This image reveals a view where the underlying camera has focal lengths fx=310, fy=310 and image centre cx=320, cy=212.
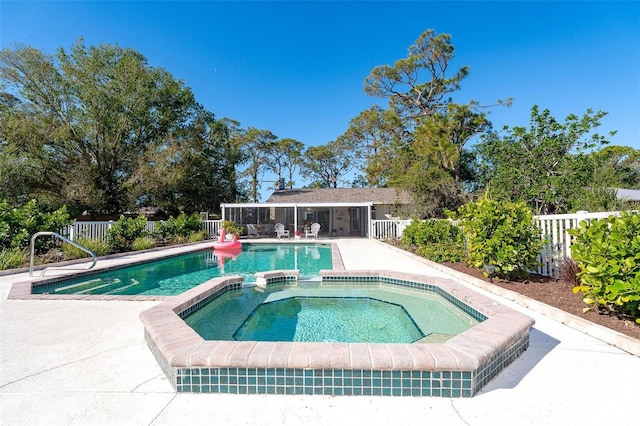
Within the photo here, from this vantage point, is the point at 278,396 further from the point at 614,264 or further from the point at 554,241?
the point at 554,241

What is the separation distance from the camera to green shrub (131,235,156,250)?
37.7 feet

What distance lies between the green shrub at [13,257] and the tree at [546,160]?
14515 millimetres

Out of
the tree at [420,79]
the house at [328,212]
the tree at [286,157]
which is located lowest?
the house at [328,212]

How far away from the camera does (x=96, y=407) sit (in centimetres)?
206

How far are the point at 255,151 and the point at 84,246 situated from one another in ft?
78.6

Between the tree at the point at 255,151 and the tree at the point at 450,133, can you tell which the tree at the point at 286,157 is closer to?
the tree at the point at 255,151

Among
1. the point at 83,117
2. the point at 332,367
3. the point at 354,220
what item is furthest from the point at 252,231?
the point at 332,367

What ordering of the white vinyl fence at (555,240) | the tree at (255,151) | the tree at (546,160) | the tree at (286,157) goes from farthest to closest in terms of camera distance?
1. the tree at (286,157)
2. the tree at (255,151)
3. the tree at (546,160)
4. the white vinyl fence at (555,240)

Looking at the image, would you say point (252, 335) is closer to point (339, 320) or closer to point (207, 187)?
point (339, 320)

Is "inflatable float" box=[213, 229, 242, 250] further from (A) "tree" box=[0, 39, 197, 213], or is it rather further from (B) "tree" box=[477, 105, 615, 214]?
(B) "tree" box=[477, 105, 615, 214]

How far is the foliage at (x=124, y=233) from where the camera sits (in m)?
10.8

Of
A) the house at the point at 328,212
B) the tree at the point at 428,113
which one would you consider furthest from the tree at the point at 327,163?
the house at the point at 328,212

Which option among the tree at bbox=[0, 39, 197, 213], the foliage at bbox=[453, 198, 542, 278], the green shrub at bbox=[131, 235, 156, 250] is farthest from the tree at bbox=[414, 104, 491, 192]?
the tree at bbox=[0, 39, 197, 213]

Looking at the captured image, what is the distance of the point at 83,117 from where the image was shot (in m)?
18.3
